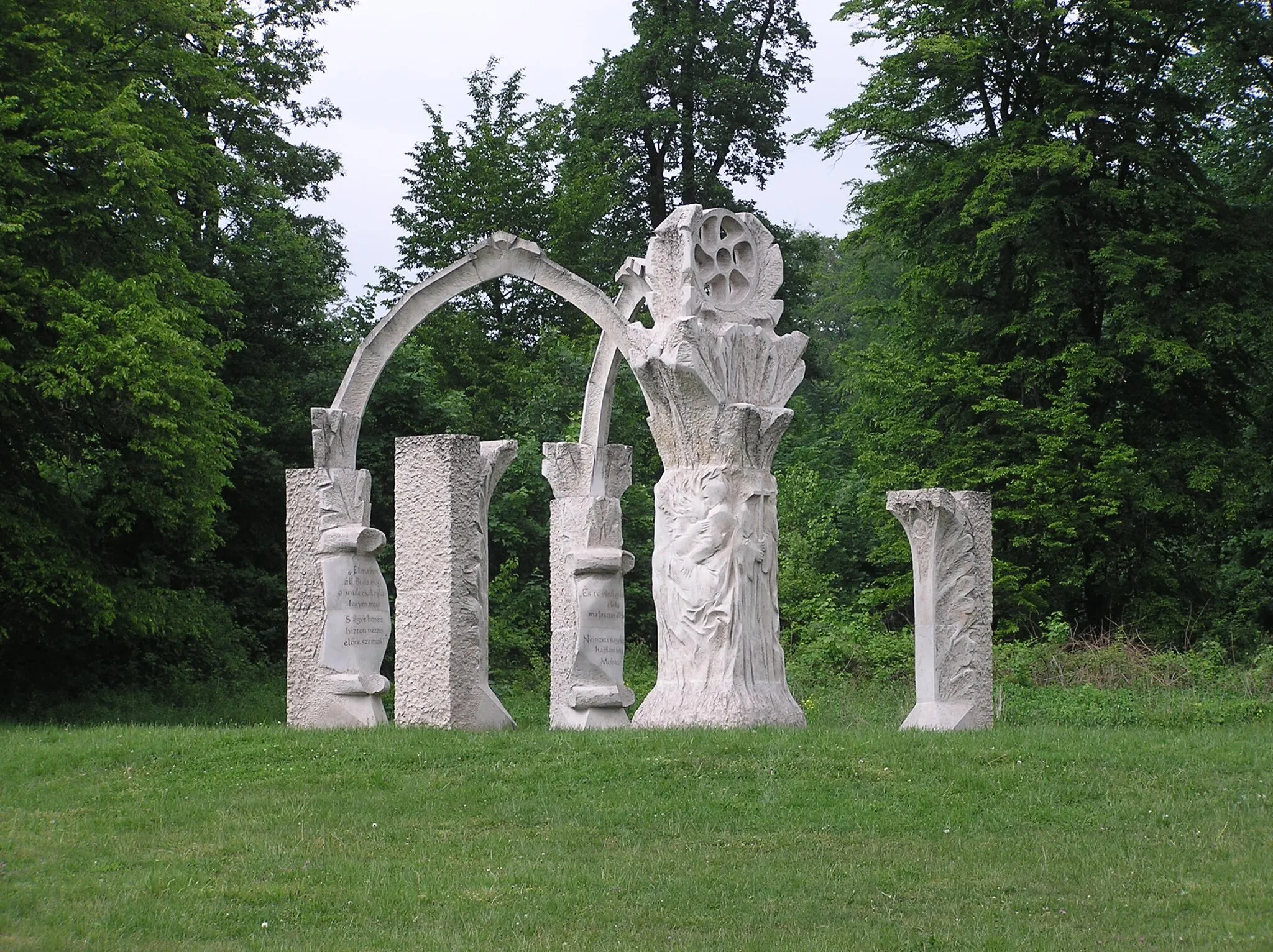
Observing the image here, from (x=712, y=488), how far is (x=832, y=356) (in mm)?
17968

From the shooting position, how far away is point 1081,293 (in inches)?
1100

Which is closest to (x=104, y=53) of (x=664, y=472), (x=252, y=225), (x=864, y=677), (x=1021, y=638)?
(x=252, y=225)

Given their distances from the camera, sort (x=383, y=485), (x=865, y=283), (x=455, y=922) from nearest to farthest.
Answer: (x=455, y=922) → (x=383, y=485) → (x=865, y=283)

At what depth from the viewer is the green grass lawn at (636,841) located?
851 cm

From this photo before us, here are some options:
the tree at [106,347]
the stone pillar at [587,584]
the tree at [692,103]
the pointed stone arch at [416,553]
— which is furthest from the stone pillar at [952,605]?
the tree at [692,103]

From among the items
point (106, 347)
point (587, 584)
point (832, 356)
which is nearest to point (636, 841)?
point (587, 584)

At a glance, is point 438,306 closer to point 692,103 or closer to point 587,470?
point 587,470

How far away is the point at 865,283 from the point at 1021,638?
762 centimetres

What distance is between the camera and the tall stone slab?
48.2 feet

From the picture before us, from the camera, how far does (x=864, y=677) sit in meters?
23.8

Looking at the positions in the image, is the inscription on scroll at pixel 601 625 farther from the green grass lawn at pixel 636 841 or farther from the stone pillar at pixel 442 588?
the green grass lawn at pixel 636 841

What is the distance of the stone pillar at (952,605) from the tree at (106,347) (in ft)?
32.1

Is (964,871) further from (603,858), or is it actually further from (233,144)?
(233,144)

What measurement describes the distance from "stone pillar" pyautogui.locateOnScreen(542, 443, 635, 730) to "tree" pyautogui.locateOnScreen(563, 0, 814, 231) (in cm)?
1704
